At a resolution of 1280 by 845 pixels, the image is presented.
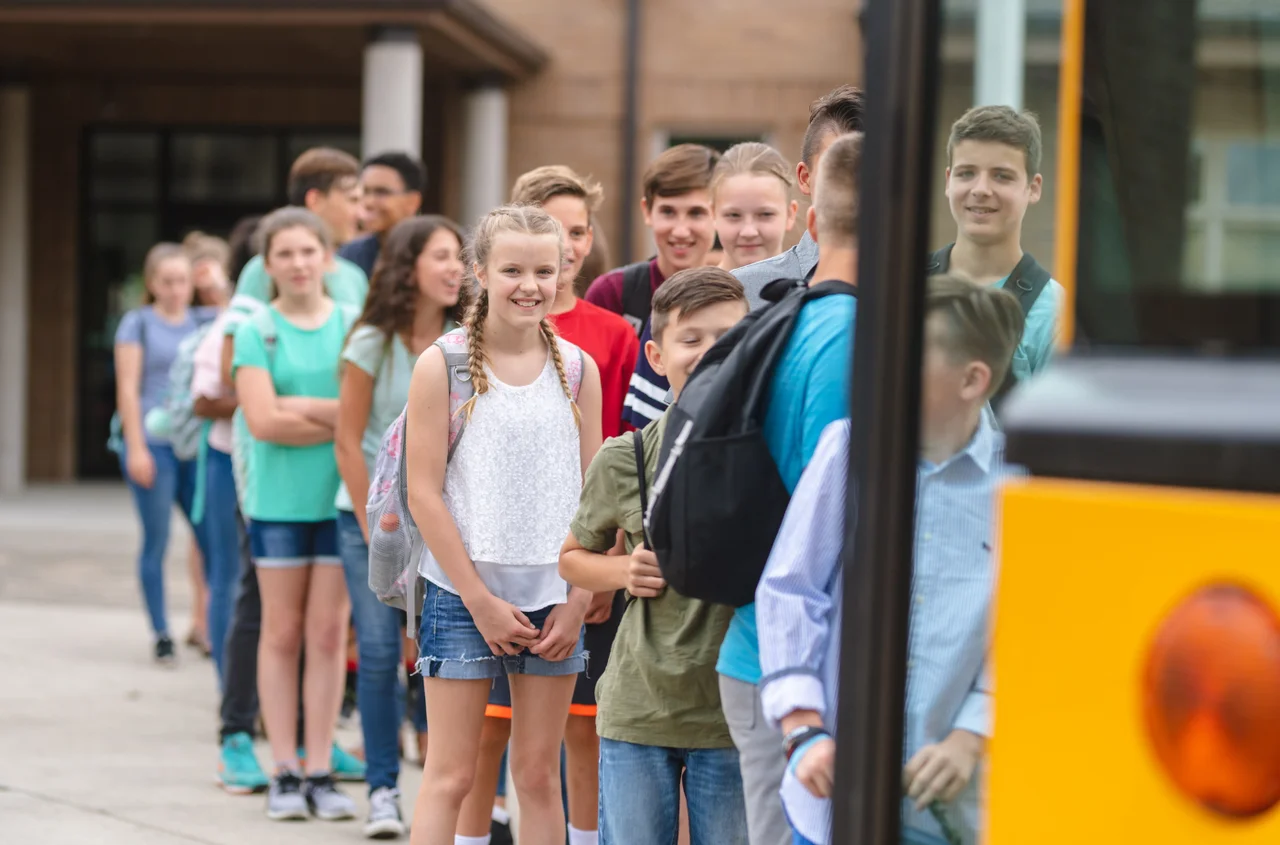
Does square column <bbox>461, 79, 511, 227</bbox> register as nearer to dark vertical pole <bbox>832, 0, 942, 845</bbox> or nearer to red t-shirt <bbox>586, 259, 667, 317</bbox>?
red t-shirt <bbox>586, 259, 667, 317</bbox>

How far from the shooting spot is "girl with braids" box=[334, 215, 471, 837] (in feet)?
15.3

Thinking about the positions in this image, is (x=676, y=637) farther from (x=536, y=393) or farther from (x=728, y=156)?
(x=728, y=156)

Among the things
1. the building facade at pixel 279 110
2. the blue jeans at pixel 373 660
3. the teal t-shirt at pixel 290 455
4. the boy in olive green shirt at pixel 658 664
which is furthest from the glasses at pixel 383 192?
the building facade at pixel 279 110

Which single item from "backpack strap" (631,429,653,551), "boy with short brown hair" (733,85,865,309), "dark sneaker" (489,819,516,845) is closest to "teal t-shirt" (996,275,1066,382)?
"boy with short brown hair" (733,85,865,309)

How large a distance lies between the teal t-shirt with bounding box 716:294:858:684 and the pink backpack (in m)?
1.38

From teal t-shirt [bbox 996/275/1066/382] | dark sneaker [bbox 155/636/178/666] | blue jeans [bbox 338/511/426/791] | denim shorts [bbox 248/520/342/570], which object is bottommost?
dark sneaker [bbox 155/636/178/666]

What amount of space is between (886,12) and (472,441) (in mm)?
2017

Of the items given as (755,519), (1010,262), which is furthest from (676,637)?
(1010,262)

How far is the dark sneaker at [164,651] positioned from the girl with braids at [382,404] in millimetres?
2989

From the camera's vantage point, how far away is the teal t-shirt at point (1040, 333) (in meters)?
1.57

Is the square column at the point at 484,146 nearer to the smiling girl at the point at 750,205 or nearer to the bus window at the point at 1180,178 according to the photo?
the smiling girl at the point at 750,205

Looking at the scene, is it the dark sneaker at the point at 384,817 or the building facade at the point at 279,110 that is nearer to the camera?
the dark sneaker at the point at 384,817

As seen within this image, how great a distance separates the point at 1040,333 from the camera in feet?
5.41

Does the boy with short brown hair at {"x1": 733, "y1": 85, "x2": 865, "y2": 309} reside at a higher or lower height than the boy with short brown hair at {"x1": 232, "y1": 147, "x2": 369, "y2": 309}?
lower
